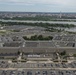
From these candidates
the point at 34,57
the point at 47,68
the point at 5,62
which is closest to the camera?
the point at 47,68

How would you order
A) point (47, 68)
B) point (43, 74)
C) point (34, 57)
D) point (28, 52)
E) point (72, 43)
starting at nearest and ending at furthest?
point (43, 74)
point (47, 68)
point (34, 57)
point (28, 52)
point (72, 43)

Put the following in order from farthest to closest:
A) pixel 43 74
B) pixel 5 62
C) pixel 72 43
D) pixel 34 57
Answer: pixel 72 43
pixel 34 57
pixel 5 62
pixel 43 74

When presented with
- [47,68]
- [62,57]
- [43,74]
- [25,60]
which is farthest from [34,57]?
[43,74]

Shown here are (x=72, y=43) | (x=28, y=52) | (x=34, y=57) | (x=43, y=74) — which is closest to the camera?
(x=43, y=74)

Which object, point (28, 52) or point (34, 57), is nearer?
point (34, 57)

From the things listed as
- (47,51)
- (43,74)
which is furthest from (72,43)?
(43,74)

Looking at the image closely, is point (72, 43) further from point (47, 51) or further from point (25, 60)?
point (25, 60)

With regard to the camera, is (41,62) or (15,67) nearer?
(15,67)

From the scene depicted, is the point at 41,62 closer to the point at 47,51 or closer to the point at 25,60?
the point at 25,60
